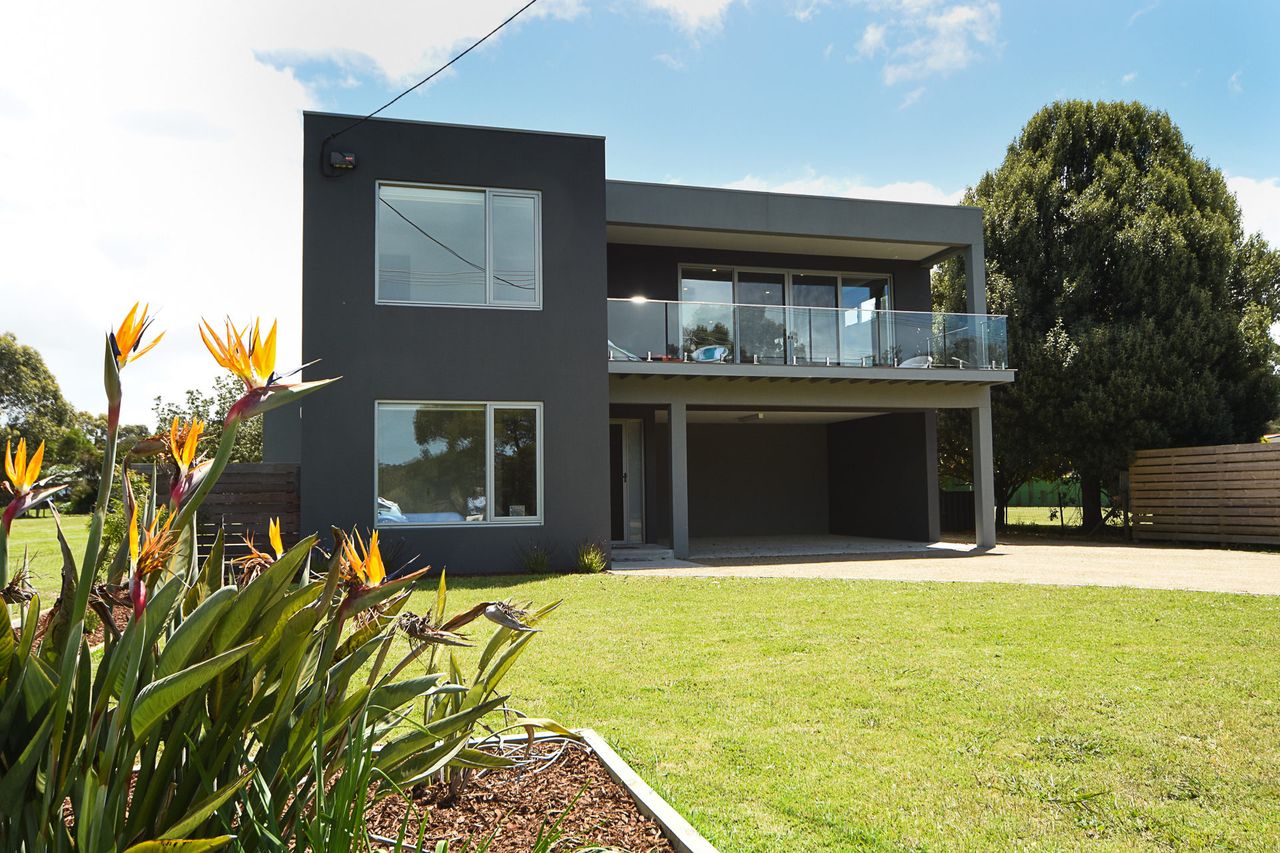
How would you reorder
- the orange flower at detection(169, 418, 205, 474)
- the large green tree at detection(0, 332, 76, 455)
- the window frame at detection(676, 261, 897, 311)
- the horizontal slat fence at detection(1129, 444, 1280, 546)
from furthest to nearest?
the large green tree at detection(0, 332, 76, 455), the window frame at detection(676, 261, 897, 311), the horizontal slat fence at detection(1129, 444, 1280, 546), the orange flower at detection(169, 418, 205, 474)

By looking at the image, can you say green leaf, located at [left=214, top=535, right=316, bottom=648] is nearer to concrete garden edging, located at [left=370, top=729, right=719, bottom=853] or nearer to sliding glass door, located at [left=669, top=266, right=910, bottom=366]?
concrete garden edging, located at [left=370, top=729, right=719, bottom=853]

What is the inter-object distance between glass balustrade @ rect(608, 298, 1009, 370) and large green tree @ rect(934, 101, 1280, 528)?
430cm

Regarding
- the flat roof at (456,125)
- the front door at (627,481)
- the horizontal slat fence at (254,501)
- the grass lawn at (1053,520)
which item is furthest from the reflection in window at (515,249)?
the grass lawn at (1053,520)

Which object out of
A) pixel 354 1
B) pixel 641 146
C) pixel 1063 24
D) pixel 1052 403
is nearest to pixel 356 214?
pixel 354 1

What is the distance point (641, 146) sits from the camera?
1364 centimetres

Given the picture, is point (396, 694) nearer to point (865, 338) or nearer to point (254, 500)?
point (254, 500)

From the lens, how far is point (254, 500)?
11.3 meters

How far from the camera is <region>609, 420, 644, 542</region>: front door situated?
1593cm

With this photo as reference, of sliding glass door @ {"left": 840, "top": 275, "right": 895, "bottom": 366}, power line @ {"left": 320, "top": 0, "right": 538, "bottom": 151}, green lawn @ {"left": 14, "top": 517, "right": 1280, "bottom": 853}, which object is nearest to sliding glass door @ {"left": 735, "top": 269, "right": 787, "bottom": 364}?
sliding glass door @ {"left": 840, "top": 275, "right": 895, "bottom": 366}

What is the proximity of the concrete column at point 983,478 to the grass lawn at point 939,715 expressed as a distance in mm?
6786

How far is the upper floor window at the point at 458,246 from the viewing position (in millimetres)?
11562

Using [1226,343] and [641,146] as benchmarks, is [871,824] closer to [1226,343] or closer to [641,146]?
[641,146]

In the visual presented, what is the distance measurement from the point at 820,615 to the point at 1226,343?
586 inches

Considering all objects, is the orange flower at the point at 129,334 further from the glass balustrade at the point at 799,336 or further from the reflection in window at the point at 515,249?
the glass balustrade at the point at 799,336
